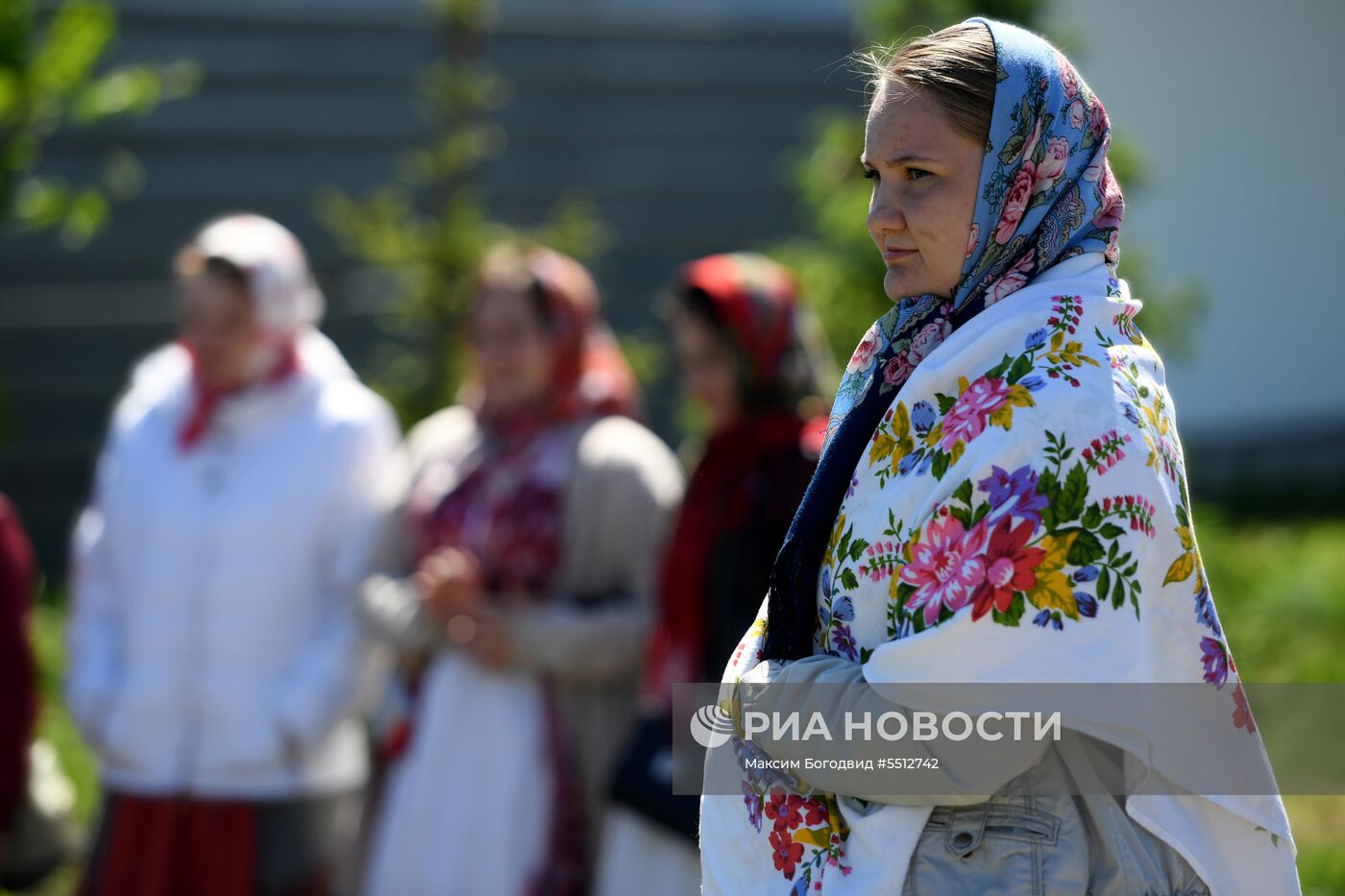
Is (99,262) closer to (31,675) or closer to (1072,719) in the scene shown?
(31,675)

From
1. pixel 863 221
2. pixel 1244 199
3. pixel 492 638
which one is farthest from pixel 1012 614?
pixel 1244 199

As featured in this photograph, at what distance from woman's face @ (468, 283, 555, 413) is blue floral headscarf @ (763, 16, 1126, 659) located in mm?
2181

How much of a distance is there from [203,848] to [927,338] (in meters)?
2.95

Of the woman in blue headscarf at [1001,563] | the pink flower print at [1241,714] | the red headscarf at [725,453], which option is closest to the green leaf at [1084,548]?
the woman in blue headscarf at [1001,563]

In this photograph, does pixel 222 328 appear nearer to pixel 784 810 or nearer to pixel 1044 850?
pixel 784 810

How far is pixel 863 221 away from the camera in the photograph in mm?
5992

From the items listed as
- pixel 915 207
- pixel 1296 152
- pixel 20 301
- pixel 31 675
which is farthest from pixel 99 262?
pixel 915 207

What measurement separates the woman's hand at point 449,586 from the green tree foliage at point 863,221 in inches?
86.4

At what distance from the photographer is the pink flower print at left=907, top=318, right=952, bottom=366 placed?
2072 mm

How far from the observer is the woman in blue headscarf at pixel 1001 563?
6.06 ft

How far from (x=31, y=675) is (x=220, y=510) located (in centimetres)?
67

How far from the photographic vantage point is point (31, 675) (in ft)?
14.3

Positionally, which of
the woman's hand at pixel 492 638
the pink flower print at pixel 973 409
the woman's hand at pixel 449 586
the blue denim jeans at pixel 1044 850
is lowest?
the woman's hand at pixel 492 638

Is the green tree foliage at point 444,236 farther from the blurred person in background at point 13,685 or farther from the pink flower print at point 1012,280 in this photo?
the pink flower print at point 1012,280
